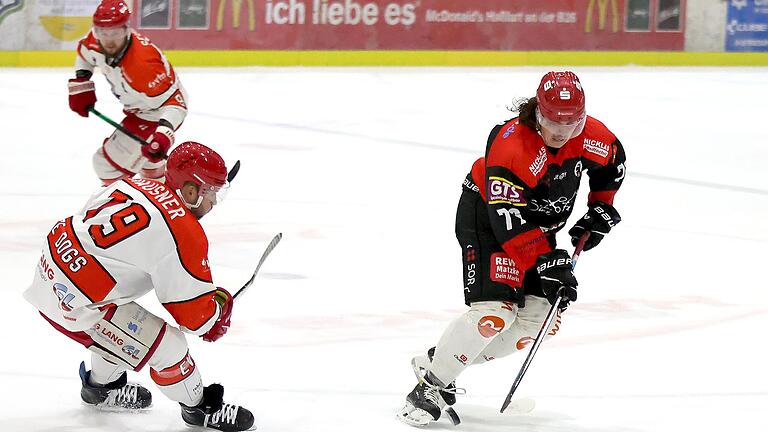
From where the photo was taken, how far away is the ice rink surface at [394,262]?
335 centimetres

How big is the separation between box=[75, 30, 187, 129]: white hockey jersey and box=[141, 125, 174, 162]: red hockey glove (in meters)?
0.17

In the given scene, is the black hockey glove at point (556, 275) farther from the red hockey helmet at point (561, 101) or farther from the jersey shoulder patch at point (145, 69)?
the jersey shoulder patch at point (145, 69)

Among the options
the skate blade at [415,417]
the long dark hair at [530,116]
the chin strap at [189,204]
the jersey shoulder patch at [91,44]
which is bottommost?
the skate blade at [415,417]

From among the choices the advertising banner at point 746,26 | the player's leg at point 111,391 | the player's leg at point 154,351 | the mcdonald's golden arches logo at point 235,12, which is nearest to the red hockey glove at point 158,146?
the player's leg at point 111,391

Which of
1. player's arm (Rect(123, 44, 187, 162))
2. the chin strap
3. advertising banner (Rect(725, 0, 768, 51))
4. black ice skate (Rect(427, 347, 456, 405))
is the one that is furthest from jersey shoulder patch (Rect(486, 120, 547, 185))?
advertising banner (Rect(725, 0, 768, 51))

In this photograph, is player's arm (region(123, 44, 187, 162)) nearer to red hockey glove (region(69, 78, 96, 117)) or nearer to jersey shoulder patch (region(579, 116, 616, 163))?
red hockey glove (region(69, 78, 96, 117))

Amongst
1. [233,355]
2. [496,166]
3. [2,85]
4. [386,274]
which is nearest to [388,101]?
[2,85]

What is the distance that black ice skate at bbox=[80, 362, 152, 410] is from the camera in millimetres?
3154

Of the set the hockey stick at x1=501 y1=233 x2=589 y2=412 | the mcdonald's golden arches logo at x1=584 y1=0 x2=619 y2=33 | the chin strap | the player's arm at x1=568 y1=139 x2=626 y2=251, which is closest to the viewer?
the chin strap

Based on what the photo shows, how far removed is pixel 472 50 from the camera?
37.1 feet

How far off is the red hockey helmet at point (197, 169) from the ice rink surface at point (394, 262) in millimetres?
682

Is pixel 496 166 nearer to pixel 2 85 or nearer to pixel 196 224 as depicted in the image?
pixel 196 224

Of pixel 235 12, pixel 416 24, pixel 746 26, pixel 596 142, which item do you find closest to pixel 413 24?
pixel 416 24

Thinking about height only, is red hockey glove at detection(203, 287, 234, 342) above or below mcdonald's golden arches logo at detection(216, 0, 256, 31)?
below
